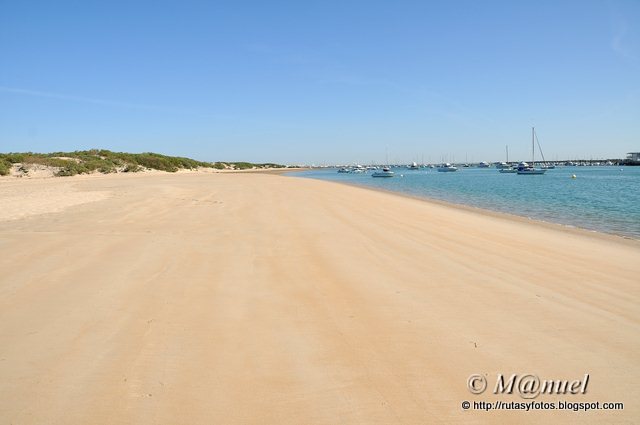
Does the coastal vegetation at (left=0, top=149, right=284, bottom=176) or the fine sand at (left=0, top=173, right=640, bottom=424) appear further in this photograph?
the coastal vegetation at (left=0, top=149, right=284, bottom=176)

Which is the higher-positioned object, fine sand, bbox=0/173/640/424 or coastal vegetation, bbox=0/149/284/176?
coastal vegetation, bbox=0/149/284/176

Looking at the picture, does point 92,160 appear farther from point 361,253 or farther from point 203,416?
point 203,416

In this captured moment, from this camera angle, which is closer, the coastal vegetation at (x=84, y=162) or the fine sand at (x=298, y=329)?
the fine sand at (x=298, y=329)

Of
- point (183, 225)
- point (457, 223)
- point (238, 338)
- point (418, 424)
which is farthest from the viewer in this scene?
point (457, 223)

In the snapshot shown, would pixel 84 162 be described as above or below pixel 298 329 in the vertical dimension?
above

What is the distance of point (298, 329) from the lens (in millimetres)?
3863

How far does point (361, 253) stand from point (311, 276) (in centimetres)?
176

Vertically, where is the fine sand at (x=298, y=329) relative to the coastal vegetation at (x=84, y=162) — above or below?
below

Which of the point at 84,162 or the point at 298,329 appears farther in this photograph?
the point at 84,162

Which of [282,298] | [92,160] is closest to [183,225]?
[282,298]

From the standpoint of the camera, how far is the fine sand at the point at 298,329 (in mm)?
2719

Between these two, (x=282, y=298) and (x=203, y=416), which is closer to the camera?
(x=203, y=416)

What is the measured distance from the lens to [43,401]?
8.90ft

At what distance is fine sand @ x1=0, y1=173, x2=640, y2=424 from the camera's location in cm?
272
